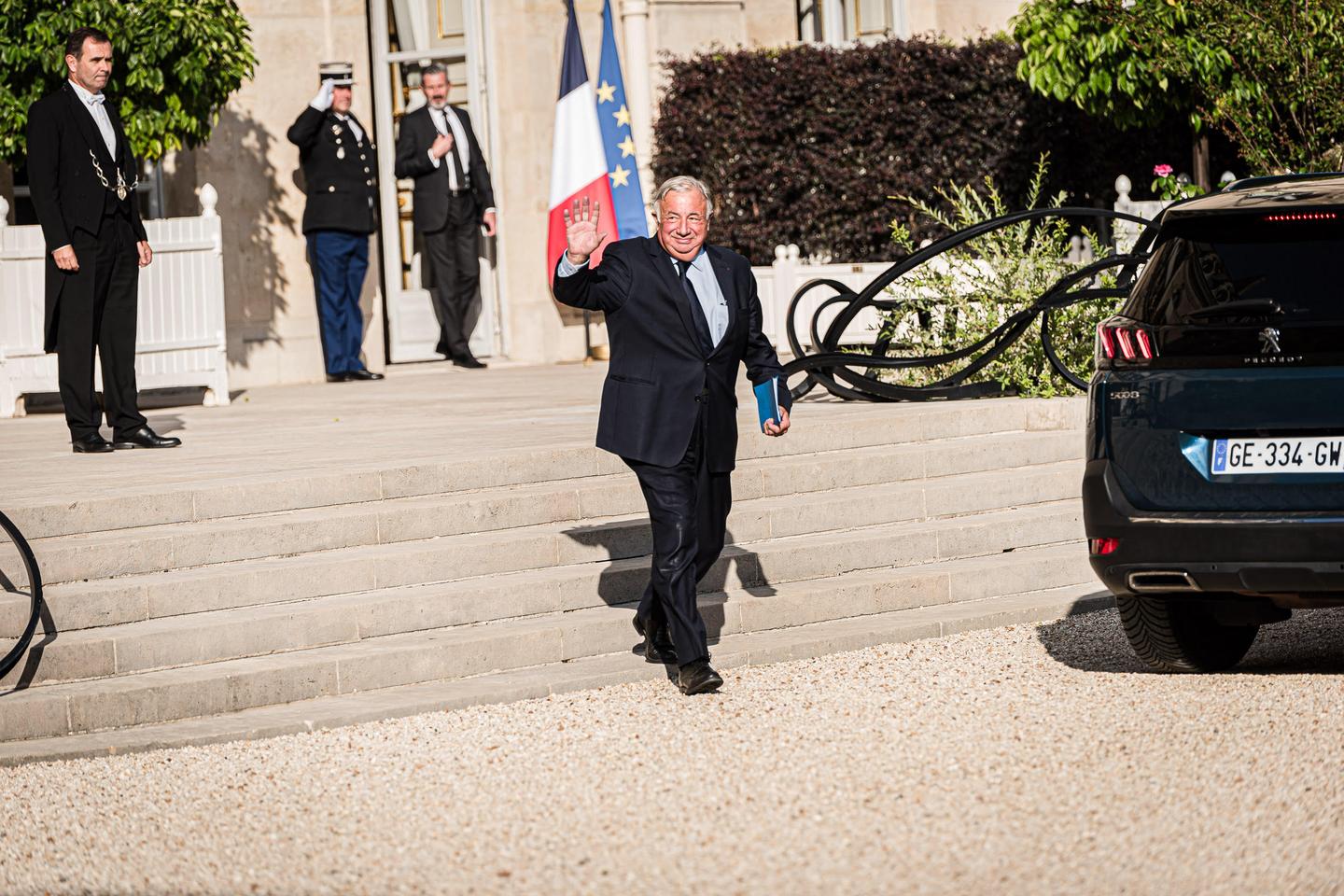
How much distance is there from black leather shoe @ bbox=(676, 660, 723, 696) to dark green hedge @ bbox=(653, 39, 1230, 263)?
34.1 feet

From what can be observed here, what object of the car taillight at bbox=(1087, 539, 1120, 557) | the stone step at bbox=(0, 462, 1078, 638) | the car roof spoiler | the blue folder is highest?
the car roof spoiler

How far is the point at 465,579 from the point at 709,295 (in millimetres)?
1873

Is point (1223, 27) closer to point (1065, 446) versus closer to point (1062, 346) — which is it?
point (1062, 346)

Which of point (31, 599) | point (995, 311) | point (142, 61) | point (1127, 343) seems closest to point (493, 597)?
point (31, 599)

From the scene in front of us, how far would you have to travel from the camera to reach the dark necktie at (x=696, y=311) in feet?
23.9

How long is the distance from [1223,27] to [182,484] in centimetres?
849

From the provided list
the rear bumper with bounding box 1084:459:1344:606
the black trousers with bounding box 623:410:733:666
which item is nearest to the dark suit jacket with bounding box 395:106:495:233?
the black trousers with bounding box 623:410:733:666

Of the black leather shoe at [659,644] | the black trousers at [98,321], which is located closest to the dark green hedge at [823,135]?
the black trousers at [98,321]

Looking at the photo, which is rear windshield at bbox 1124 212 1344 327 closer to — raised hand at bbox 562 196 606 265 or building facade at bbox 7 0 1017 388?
raised hand at bbox 562 196 606 265

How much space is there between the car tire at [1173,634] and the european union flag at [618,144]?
31.4ft

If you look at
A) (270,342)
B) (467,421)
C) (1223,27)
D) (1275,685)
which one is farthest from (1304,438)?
(270,342)

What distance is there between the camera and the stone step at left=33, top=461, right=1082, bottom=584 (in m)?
8.05

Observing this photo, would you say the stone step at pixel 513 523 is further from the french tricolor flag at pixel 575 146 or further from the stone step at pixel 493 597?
the french tricolor flag at pixel 575 146

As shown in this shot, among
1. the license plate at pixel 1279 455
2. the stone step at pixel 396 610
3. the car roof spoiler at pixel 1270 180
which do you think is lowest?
the stone step at pixel 396 610
